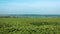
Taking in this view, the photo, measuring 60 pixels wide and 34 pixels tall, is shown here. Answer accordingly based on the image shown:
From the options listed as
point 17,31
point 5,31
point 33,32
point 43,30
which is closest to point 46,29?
point 43,30

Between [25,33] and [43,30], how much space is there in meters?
1.80

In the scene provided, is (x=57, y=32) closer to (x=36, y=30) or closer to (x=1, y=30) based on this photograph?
(x=36, y=30)

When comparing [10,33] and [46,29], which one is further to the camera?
[46,29]

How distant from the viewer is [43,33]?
45.5 ft

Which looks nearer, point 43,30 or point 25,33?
point 25,33

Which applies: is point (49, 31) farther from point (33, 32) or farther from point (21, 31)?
point (21, 31)

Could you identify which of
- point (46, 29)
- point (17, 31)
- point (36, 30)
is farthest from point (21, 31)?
point (46, 29)

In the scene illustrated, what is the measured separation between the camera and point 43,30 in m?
14.7

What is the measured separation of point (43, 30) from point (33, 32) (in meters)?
1.11

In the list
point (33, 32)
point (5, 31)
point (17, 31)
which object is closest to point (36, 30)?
point (33, 32)

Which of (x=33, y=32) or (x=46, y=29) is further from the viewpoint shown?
(x=46, y=29)

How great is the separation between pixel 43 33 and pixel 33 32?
2.72 feet

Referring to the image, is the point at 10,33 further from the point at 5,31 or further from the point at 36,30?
the point at 36,30

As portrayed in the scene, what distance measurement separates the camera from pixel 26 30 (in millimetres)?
14469
